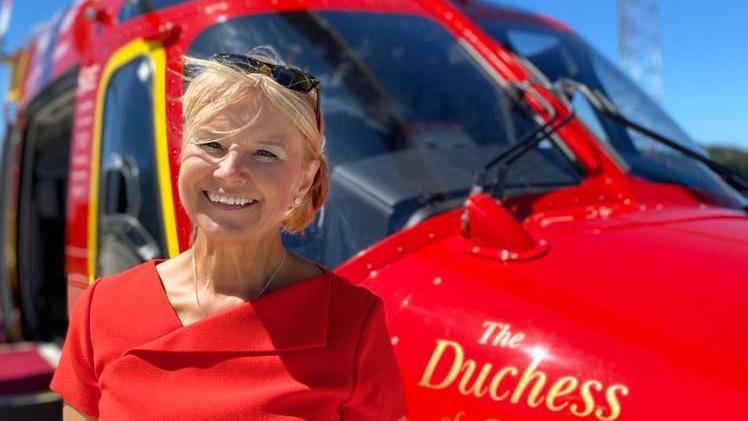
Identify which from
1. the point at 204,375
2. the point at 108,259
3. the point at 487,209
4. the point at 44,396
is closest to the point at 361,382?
the point at 204,375

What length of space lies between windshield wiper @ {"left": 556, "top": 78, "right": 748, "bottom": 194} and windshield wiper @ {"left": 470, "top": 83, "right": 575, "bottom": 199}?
0.64 ft

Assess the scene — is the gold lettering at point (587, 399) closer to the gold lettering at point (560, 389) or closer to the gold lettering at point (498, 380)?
the gold lettering at point (560, 389)

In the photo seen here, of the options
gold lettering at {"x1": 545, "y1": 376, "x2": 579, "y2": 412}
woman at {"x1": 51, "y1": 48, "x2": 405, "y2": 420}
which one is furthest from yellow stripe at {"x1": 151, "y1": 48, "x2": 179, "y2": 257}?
gold lettering at {"x1": 545, "y1": 376, "x2": 579, "y2": 412}

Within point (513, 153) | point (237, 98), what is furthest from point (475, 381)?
point (513, 153)

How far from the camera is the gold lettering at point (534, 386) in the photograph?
5.21 ft

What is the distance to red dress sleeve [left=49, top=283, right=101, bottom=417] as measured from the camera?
4.57ft

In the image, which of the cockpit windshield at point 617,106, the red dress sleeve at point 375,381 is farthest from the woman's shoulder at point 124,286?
the cockpit windshield at point 617,106

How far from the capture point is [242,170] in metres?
1.29

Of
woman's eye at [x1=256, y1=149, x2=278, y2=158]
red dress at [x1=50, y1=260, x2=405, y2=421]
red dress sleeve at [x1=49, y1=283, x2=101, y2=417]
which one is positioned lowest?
red dress sleeve at [x1=49, y1=283, x2=101, y2=417]

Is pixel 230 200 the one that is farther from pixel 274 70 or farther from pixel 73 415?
pixel 73 415

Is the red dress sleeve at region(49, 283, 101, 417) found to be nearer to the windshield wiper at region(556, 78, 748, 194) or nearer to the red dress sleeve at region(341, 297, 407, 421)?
the red dress sleeve at region(341, 297, 407, 421)

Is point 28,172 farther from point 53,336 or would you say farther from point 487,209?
point 487,209

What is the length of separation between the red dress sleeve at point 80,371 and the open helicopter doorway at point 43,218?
294cm

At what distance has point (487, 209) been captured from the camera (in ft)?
6.89
